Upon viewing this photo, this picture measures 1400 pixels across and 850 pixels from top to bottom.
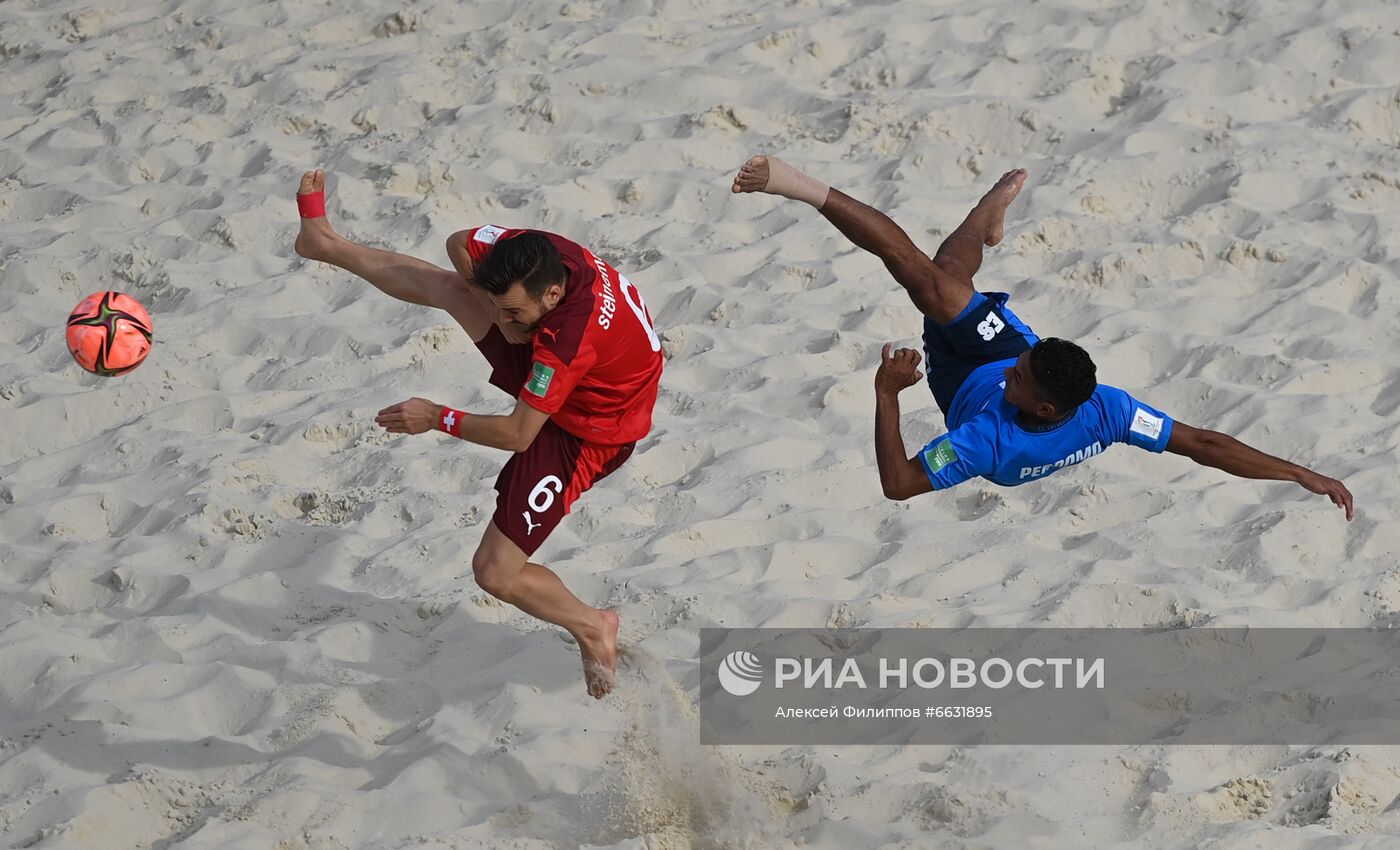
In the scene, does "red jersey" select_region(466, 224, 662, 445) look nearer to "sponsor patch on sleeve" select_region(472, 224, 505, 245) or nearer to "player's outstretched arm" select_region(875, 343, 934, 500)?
"sponsor patch on sleeve" select_region(472, 224, 505, 245)

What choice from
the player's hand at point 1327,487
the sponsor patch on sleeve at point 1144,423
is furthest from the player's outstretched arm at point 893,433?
the player's hand at point 1327,487

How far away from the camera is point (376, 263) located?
464 cm

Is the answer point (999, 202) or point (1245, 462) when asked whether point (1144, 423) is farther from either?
point (999, 202)

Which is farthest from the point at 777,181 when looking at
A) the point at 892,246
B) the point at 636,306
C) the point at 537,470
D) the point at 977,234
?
the point at 537,470

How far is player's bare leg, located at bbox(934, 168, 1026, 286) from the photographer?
4867 millimetres

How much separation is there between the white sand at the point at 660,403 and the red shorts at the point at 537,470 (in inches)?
19.5

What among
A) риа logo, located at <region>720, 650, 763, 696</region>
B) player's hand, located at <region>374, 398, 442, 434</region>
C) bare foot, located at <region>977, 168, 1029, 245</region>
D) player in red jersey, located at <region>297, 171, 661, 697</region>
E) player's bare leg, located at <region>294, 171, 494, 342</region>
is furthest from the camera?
bare foot, located at <region>977, 168, 1029, 245</region>

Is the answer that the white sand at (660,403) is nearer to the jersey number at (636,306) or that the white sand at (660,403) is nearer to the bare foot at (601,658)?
the bare foot at (601,658)

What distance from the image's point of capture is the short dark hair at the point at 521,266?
388 cm

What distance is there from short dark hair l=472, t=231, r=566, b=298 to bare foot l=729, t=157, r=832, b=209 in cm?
80

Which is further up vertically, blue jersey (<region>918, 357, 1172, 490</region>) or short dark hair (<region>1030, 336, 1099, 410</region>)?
short dark hair (<region>1030, 336, 1099, 410</region>)

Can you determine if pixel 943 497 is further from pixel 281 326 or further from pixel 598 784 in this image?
pixel 281 326

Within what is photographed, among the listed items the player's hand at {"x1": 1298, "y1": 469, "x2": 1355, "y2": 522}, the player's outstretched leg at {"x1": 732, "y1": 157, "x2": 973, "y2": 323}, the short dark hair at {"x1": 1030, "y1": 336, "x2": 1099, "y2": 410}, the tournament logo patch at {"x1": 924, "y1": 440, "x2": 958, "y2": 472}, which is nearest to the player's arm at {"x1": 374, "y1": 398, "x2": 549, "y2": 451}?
the tournament logo patch at {"x1": 924, "y1": 440, "x2": 958, "y2": 472}

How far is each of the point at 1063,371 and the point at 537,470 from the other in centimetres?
145
